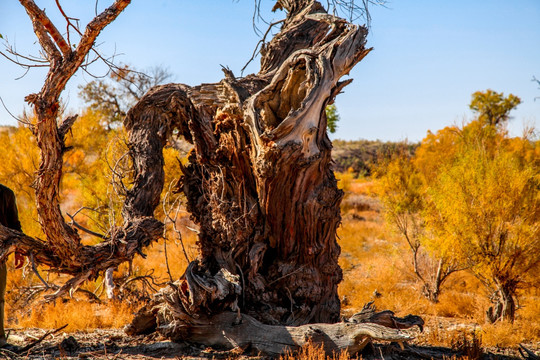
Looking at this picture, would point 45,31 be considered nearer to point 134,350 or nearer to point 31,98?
point 31,98

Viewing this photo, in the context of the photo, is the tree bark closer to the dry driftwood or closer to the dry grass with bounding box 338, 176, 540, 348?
the dry grass with bounding box 338, 176, 540, 348

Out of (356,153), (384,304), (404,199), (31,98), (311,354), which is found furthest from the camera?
(356,153)

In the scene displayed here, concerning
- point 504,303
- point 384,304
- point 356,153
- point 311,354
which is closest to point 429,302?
point 384,304

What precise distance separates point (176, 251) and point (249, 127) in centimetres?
900

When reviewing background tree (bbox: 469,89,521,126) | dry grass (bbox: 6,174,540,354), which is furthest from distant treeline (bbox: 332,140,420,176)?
dry grass (bbox: 6,174,540,354)

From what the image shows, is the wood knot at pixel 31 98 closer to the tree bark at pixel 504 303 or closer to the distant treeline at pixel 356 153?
the tree bark at pixel 504 303

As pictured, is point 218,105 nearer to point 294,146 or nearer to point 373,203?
point 294,146

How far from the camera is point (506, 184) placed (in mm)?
8203

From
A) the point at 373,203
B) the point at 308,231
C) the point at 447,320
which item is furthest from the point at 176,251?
the point at 373,203

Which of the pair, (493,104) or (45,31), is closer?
(45,31)

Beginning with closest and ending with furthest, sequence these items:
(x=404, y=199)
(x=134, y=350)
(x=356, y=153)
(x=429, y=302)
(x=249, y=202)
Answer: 1. (x=134, y=350)
2. (x=249, y=202)
3. (x=429, y=302)
4. (x=404, y=199)
5. (x=356, y=153)

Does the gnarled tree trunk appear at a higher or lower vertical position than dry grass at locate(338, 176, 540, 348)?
higher

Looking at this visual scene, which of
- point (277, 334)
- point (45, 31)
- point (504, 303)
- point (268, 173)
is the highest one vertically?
point (45, 31)

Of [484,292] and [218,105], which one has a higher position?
[218,105]
